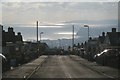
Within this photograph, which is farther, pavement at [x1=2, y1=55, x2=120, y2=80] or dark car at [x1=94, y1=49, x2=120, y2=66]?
dark car at [x1=94, y1=49, x2=120, y2=66]

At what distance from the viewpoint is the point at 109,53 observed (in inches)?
2153

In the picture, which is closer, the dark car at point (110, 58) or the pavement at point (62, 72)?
the pavement at point (62, 72)

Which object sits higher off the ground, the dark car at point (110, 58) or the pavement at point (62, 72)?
the dark car at point (110, 58)

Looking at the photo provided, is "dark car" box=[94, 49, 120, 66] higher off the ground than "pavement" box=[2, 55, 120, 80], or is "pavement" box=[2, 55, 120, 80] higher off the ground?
"dark car" box=[94, 49, 120, 66]

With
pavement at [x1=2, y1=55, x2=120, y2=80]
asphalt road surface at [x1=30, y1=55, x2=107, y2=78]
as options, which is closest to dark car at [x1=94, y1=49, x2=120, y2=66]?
pavement at [x1=2, y1=55, x2=120, y2=80]

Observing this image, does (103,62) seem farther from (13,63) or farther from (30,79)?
(30,79)

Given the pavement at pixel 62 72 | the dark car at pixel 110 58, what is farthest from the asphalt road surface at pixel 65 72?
the dark car at pixel 110 58

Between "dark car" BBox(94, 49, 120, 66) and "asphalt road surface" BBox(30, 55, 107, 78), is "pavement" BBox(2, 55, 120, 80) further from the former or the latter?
"dark car" BBox(94, 49, 120, 66)

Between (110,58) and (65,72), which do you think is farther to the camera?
(110,58)

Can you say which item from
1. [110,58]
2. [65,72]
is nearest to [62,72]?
[65,72]

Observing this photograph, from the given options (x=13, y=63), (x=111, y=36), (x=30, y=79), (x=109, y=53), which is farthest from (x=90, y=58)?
(x=30, y=79)

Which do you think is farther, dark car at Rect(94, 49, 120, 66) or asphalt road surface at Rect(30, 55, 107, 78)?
dark car at Rect(94, 49, 120, 66)

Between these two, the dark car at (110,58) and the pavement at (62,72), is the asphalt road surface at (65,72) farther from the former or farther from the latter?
the dark car at (110,58)

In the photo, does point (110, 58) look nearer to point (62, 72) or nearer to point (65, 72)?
point (65, 72)
